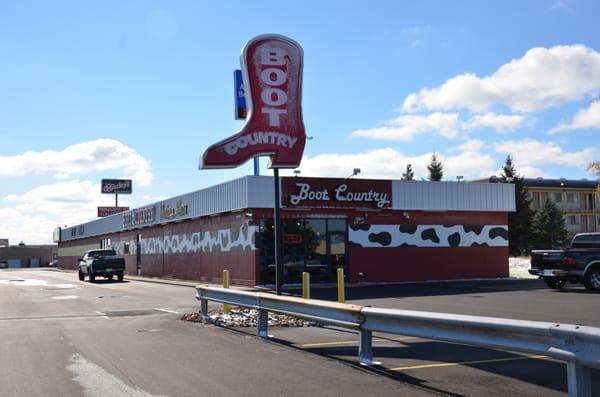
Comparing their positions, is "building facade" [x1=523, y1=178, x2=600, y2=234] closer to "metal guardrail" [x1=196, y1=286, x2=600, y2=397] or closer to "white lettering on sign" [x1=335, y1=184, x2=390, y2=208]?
"white lettering on sign" [x1=335, y1=184, x2=390, y2=208]

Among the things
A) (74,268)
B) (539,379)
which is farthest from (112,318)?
(74,268)

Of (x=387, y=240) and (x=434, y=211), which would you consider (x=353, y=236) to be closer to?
(x=387, y=240)

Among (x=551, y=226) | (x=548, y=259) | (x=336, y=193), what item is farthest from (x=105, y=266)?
(x=551, y=226)

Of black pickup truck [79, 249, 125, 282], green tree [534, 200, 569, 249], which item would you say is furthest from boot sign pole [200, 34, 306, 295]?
green tree [534, 200, 569, 249]

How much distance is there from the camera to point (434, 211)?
32.9 meters

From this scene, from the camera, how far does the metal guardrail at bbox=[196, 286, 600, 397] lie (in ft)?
19.4

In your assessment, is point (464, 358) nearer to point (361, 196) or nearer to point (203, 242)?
point (361, 196)

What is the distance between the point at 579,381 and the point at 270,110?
1013 cm

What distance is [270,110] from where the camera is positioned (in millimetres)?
14758

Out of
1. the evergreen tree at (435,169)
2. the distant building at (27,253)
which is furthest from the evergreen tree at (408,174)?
the distant building at (27,253)

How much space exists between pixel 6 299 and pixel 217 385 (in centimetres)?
1853

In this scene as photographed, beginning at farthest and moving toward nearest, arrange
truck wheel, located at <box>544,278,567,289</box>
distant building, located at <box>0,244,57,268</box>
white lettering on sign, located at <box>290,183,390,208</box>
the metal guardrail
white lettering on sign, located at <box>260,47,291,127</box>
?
distant building, located at <box>0,244,57,268</box> < white lettering on sign, located at <box>290,183,390,208</box> < truck wheel, located at <box>544,278,567,289</box> < white lettering on sign, located at <box>260,47,291,127</box> < the metal guardrail

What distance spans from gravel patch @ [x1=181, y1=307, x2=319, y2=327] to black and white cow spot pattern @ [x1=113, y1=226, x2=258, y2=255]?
44.1 feet

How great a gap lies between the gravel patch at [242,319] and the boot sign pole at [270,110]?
1579 millimetres
